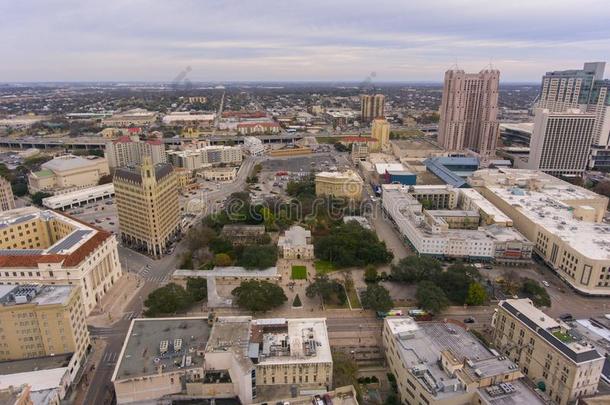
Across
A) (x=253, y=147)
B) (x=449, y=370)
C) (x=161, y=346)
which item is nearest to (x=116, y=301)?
(x=161, y=346)

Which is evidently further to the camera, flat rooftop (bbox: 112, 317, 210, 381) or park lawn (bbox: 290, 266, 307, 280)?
park lawn (bbox: 290, 266, 307, 280)

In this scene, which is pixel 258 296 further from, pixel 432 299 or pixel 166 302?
pixel 432 299

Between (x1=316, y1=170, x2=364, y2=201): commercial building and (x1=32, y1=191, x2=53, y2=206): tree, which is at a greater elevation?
(x1=316, y1=170, x2=364, y2=201): commercial building

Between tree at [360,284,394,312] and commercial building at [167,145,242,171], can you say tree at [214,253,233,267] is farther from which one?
commercial building at [167,145,242,171]

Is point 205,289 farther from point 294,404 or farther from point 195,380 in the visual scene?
point 294,404

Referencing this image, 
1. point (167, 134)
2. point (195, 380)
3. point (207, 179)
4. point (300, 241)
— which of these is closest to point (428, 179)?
point (300, 241)

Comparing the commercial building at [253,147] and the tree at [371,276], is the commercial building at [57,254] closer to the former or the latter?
the tree at [371,276]

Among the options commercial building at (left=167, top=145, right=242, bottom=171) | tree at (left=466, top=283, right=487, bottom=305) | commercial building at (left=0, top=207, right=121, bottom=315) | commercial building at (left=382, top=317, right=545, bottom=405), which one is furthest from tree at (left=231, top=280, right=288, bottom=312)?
commercial building at (left=167, top=145, right=242, bottom=171)
